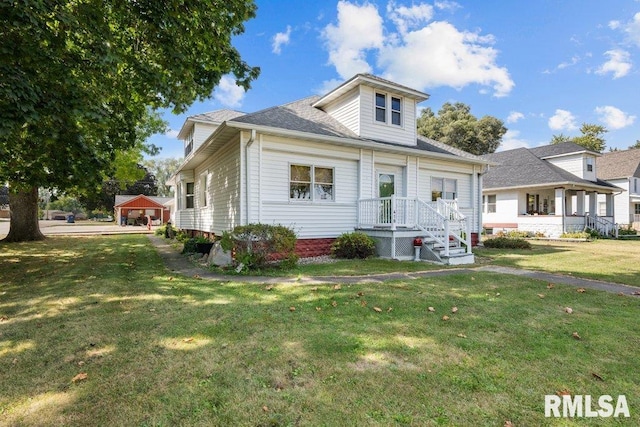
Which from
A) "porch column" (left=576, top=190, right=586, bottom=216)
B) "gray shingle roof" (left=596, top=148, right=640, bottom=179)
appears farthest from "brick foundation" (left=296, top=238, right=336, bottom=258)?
"gray shingle roof" (left=596, top=148, right=640, bottom=179)

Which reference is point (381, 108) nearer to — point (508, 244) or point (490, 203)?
point (508, 244)

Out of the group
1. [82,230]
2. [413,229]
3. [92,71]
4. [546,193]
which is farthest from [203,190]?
[546,193]

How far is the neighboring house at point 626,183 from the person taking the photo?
29344 mm

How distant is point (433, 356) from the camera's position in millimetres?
3229

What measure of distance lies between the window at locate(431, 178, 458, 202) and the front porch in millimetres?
2133

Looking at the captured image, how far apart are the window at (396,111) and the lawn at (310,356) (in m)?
8.66

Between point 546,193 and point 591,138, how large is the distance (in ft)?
98.3

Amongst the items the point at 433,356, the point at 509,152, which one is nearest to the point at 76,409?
the point at 433,356

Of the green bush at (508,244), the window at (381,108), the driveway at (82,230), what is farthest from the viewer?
the driveway at (82,230)

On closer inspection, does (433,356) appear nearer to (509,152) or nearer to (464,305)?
(464,305)

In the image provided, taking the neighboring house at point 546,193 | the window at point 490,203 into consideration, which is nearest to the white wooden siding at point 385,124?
the neighboring house at point 546,193

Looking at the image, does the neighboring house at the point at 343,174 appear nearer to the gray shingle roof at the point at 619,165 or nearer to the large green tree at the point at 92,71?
the large green tree at the point at 92,71

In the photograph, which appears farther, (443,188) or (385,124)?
(443,188)

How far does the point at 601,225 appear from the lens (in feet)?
72.9
